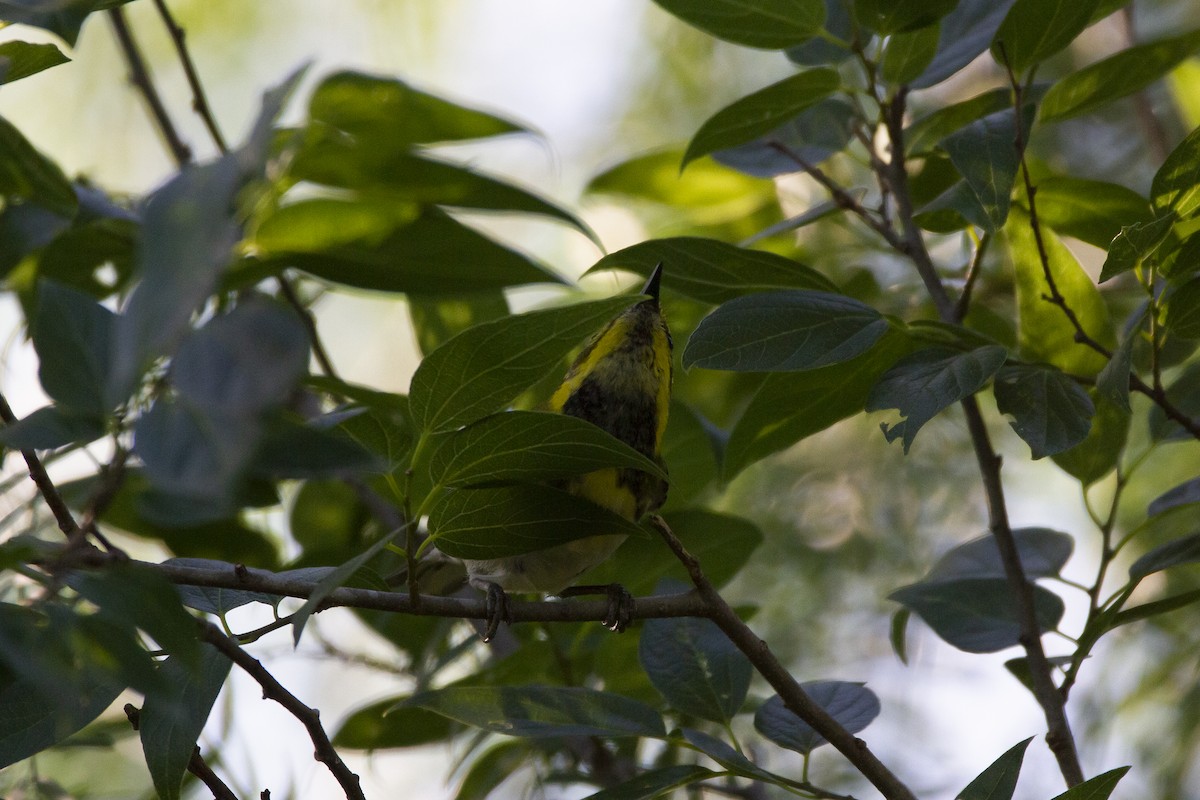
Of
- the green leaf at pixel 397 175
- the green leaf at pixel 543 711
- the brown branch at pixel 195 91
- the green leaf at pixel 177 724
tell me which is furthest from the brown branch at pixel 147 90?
the green leaf at pixel 543 711

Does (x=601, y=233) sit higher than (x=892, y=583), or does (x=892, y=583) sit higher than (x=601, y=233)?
(x=601, y=233)

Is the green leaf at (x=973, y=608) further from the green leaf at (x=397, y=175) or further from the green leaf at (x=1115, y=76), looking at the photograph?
the green leaf at (x=397, y=175)

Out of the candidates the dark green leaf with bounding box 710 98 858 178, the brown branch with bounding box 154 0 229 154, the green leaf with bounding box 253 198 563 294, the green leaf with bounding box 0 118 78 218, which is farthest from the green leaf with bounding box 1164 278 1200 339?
the brown branch with bounding box 154 0 229 154

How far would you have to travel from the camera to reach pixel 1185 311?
4.90ft

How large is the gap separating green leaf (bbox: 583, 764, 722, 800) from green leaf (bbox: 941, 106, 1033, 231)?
2.71 feet

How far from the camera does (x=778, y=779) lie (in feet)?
4.68

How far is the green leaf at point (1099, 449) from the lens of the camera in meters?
1.78

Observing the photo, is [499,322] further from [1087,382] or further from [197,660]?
[1087,382]

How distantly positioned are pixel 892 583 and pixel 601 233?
1.64 m

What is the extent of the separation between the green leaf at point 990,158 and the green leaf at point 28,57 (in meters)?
1.15

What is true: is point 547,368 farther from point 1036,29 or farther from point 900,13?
point 1036,29

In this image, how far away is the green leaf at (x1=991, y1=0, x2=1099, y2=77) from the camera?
5.08 feet

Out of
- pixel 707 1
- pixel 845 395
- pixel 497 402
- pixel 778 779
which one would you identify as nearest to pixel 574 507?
pixel 497 402

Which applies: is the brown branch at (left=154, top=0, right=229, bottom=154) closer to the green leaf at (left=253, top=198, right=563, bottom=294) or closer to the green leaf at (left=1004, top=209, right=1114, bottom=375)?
the green leaf at (left=253, top=198, right=563, bottom=294)
